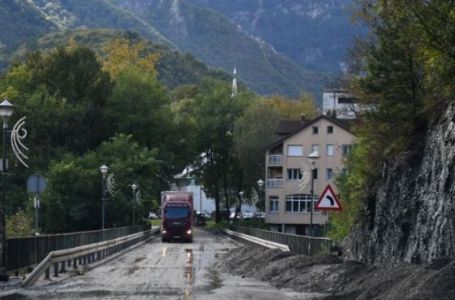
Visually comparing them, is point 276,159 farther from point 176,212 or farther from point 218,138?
point 176,212

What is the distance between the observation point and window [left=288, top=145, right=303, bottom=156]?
104m

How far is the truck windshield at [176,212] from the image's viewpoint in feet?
236

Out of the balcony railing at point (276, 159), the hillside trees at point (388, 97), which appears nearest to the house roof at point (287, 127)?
the balcony railing at point (276, 159)

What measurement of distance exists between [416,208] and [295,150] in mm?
77439

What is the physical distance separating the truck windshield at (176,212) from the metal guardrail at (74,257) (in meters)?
17.9

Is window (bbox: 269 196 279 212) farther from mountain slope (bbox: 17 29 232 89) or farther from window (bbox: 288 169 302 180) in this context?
mountain slope (bbox: 17 29 232 89)

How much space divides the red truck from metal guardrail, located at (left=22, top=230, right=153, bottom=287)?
56.3 feet

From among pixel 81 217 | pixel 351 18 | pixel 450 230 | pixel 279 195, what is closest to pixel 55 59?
pixel 81 217

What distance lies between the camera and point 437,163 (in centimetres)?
2523

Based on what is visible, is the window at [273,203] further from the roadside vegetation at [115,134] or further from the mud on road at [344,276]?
the mud on road at [344,276]

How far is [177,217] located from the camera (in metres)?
71.9

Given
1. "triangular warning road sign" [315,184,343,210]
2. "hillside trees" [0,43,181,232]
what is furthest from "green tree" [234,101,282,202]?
"triangular warning road sign" [315,184,343,210]

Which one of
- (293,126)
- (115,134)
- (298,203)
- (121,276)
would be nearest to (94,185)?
(115,134)

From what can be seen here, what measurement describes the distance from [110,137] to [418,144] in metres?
66.0
